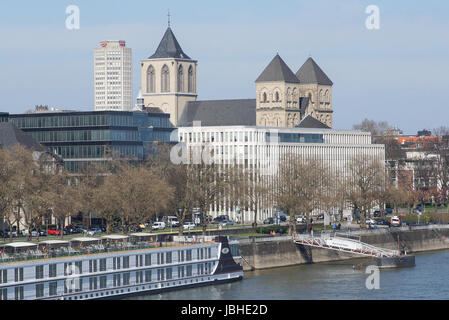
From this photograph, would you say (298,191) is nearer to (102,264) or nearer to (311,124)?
(102,264)

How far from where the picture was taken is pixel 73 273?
6988 centimetres

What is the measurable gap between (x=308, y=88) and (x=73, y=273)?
12635 cm

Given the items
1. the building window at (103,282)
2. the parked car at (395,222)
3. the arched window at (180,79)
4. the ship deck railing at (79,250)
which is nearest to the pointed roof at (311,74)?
the arched window at (180,79)

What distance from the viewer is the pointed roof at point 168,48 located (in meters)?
196

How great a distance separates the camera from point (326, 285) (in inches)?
3098

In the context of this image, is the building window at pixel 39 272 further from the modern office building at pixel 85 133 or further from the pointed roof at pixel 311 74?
the pointed roof at pixel 311 74

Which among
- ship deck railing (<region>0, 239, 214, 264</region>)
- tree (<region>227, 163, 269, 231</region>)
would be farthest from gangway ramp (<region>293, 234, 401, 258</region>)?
ship deck railing (<region>0, 239, 214, 264</region>)

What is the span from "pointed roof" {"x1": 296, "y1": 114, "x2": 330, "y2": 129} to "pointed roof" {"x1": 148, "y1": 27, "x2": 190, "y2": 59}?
3146cm

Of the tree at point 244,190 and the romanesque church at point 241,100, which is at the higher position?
the romanesque church at point 241,100

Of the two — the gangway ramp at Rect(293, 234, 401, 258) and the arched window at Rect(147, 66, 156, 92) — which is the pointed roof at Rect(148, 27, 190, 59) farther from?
the gangway ramp at Rect(293, 234, 401, 258)

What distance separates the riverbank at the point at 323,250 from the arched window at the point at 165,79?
83.9 meters

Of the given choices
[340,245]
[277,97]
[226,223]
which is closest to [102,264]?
[340,245]

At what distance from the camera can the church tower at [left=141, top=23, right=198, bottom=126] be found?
193875 mm

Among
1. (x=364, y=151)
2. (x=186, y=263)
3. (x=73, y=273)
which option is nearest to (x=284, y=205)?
(x=186, y=263)
